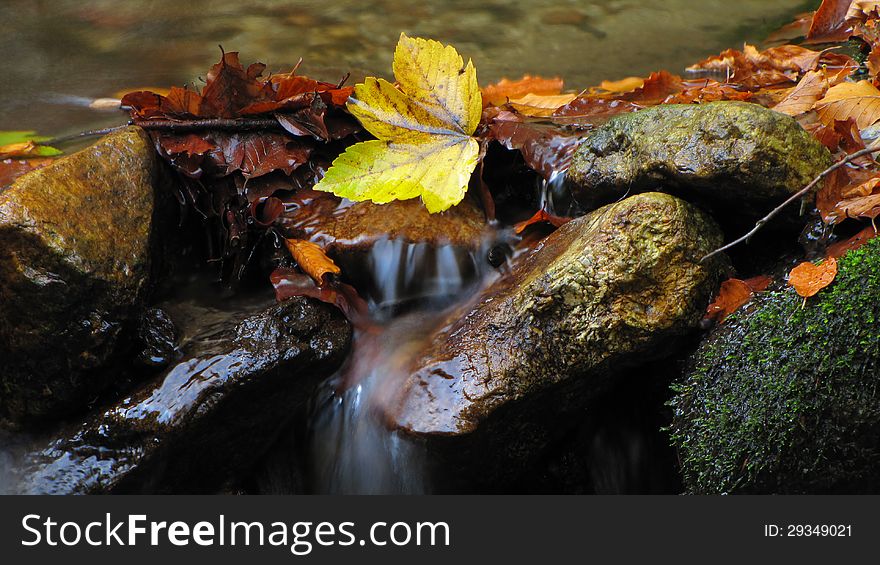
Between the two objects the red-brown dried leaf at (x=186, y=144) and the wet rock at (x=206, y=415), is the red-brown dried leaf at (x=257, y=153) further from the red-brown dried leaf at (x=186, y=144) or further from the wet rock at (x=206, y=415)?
the wet rock at (x=206, y=415)

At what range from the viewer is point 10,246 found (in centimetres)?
221

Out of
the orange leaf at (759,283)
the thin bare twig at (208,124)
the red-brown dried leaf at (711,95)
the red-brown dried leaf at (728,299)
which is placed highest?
the thin bare twig at (208,124)

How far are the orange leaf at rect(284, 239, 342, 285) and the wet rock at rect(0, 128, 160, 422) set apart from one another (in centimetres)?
46

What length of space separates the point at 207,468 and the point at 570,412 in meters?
1.15

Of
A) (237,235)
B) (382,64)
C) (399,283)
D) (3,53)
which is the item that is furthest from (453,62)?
(3,53)

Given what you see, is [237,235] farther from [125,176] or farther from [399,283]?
[399,283]

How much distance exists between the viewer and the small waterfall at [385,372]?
2.51m

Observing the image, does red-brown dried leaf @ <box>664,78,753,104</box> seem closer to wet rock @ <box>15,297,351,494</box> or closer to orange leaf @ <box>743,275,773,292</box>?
orange leaf @ <box>743,275,773,292</box>

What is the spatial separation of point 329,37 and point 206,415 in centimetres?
366

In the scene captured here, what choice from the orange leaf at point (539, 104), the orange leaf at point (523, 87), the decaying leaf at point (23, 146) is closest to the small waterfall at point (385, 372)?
the orange leaf at point (539, 104)

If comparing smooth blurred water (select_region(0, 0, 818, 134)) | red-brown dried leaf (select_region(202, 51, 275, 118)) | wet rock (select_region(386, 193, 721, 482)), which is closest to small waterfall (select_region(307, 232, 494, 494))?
wet rock (select_region(386, 193, 721, 482))

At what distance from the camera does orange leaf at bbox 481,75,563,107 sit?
4363mm

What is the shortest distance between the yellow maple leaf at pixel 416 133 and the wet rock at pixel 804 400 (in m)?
1.01

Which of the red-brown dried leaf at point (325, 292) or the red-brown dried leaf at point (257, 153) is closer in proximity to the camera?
the red-brown dried leaf at point (325, 292)
